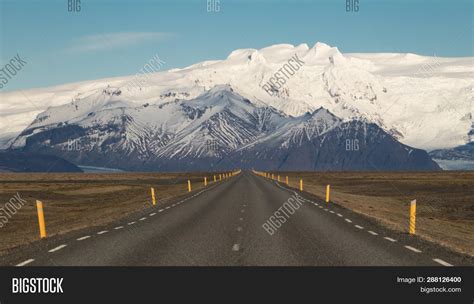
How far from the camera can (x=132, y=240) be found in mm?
18906

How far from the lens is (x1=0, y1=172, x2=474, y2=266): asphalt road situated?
1458 cm

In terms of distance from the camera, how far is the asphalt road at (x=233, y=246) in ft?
47.8

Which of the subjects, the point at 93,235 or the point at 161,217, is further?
the point at 161,217

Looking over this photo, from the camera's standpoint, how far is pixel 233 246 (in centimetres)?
1731

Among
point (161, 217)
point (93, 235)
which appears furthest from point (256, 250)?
point (161, 217)

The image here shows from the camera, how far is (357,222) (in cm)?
2558
